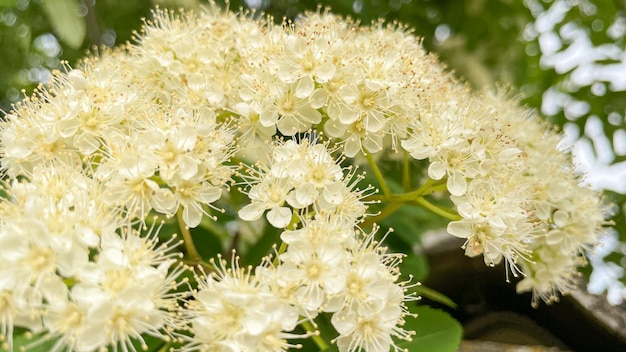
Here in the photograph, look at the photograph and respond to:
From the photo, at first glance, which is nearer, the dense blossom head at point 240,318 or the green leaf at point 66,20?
the dense blossom head at point 240,318

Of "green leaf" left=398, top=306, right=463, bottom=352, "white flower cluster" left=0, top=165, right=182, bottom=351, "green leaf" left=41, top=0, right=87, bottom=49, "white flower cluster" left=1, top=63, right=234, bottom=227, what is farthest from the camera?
"green leaf" left=41, top=0, right=87, bottom=49

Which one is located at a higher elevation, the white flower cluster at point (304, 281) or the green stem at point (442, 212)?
the white flower cluster at point (304, 281)

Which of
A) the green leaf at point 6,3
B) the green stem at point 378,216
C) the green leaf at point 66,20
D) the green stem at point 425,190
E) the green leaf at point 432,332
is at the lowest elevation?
the green leaf at point 432,332

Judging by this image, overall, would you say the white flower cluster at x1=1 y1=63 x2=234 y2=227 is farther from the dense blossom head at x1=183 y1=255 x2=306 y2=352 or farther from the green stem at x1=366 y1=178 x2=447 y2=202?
the green stem at x1=366 y1=178 x2=447 y2=202

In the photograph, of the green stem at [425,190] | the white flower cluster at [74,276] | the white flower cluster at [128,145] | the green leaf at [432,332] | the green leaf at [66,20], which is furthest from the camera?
the green leaf at [66,20]

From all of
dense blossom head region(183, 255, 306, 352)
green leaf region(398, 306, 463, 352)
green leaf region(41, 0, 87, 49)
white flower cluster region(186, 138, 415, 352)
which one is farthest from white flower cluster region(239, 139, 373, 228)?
green leaf region(41, 0, 87, 49)

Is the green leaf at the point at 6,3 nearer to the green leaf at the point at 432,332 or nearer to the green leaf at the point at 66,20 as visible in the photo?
the green leaf at the point at 66,20

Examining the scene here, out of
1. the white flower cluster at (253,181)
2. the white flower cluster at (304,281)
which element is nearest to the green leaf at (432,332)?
the white flower cluster at (253,181)

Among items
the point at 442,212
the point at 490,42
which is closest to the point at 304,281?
the point at 442,212
